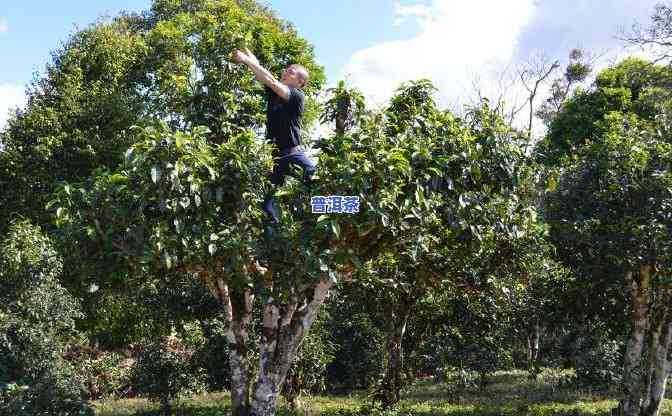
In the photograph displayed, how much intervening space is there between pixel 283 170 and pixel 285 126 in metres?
0.44

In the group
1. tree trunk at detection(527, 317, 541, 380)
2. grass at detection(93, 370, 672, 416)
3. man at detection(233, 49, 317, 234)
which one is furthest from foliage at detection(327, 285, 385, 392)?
man at detection(233, 49, 317, 234)

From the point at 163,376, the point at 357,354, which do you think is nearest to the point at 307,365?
the point at 163,376

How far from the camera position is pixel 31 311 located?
959cm

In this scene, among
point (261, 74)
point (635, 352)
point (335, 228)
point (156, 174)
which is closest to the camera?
point (156, 174)

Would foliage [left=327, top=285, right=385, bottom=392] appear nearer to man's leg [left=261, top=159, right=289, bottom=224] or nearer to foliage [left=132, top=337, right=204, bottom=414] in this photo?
foliage [left=132, top=337, right=204, bottom=414]

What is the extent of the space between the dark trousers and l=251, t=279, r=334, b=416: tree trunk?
118 cm

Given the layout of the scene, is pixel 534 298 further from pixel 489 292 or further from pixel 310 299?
pixel 310 299

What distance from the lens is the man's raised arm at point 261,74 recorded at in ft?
18.1

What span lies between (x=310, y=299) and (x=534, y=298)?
563 centimetres

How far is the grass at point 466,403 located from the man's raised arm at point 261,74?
18.7 ft

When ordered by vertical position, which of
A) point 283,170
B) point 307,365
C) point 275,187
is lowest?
point 307,365

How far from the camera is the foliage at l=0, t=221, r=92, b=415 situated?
923 centimetres

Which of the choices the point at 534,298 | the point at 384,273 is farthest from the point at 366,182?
the point at 534,298

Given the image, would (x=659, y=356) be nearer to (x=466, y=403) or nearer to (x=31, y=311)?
(x=466, y=403)
